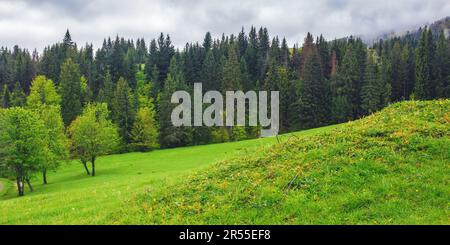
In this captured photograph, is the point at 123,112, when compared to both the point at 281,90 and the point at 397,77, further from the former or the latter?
the point at 397,77

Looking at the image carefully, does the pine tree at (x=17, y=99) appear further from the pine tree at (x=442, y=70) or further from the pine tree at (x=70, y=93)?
the pine tree at (x=442, y=70)

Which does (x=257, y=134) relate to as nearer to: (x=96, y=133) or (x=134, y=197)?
(x=96, y=133)

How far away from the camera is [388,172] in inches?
607

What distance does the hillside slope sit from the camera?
43.0 feet

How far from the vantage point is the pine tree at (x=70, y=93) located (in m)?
98.9

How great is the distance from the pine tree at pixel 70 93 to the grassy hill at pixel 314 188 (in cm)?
8076

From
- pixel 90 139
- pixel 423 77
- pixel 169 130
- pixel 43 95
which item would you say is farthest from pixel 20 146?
pixel 423 77

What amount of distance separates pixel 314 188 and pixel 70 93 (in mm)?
98182

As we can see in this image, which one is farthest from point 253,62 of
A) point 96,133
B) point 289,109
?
point 96,133

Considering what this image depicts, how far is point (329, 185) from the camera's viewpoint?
49.1 feet

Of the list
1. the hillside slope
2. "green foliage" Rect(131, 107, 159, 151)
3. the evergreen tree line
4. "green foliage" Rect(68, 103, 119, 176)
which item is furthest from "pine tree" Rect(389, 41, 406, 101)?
the hillside slope

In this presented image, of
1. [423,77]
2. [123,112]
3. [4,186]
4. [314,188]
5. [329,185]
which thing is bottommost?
[4,186]

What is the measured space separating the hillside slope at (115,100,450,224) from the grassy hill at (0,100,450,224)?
0.11ft

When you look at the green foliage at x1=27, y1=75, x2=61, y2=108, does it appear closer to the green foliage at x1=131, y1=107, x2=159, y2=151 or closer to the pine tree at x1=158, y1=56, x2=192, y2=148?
the green foliage at x1=131, y1=107, x2=159, y2=151
